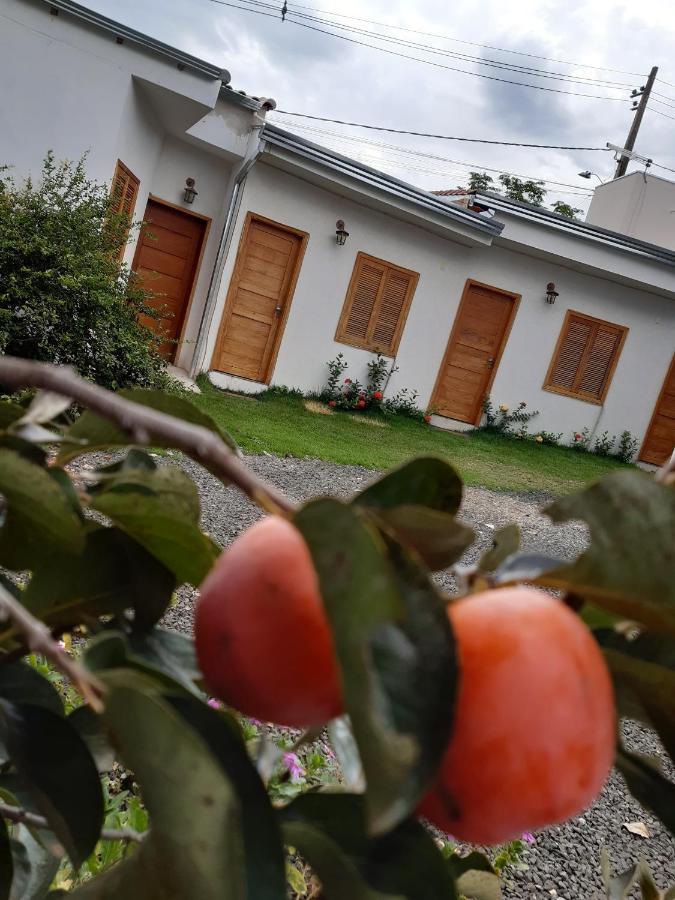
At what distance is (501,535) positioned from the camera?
0.48 metres

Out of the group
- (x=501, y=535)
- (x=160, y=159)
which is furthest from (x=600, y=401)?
(x=501, y=535)

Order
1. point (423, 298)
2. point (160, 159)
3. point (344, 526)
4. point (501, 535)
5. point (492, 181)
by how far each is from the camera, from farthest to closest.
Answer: point (492, 181) < point (423, 298) < point (160, 159) < point (501, 535) < point (344, 526)

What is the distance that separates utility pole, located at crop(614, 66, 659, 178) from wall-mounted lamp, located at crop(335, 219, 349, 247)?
1768cm

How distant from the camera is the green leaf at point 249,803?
356 millimetres

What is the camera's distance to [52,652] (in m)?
0.30

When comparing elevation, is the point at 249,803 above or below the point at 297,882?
above

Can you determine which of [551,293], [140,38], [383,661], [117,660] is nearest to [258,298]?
[140,38]

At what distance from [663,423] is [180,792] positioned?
14.9 metres

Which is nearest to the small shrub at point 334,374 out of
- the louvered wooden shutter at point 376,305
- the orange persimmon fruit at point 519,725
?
the louvered wooden shutter at point 376,305

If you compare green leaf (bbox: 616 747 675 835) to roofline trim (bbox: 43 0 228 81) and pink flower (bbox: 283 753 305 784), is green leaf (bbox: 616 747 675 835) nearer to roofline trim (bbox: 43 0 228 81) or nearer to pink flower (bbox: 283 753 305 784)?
pink flower (bbox: 283 753 305 784)

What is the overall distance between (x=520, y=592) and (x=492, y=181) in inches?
1439

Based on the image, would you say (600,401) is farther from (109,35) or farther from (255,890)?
(255,890)

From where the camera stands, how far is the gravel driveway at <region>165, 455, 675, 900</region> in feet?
9.66

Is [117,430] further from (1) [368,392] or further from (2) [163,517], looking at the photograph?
(1) [368,392]
